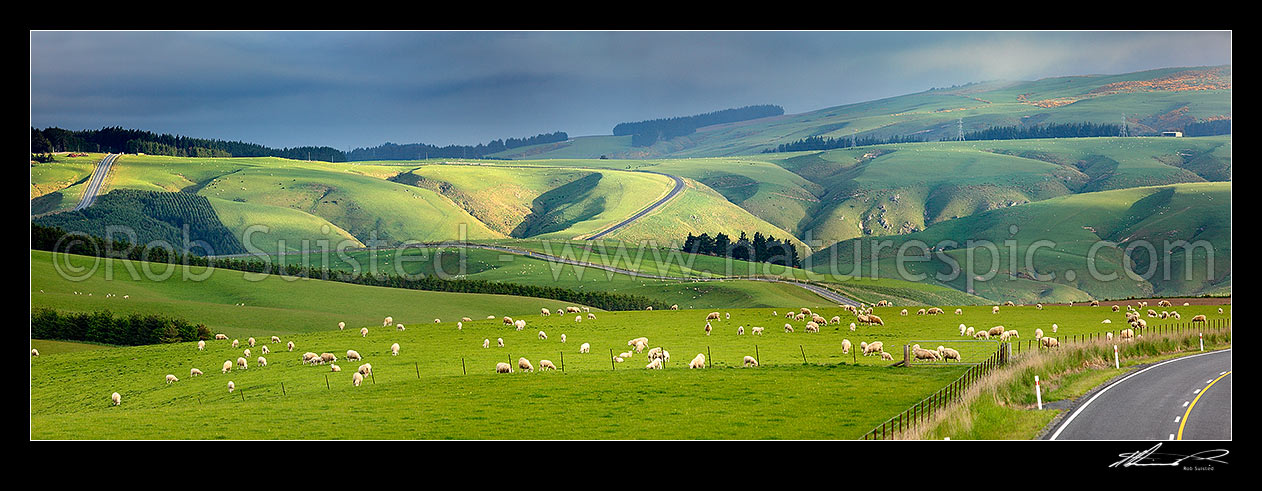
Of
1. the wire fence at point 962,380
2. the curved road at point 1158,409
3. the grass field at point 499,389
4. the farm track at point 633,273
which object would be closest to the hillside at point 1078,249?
the farm track at point 633,273

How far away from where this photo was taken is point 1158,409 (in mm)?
29891

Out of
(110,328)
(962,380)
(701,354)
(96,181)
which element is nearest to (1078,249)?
(701,354)

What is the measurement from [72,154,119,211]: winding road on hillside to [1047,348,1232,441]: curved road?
15235 cm

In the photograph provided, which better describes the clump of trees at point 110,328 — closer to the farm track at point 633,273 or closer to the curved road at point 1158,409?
the curved road at point 1158,409

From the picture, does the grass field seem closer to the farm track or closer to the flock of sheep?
the flock of sheep

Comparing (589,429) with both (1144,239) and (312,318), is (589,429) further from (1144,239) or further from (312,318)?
(1144,239)

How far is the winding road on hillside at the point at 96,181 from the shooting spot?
505 feet

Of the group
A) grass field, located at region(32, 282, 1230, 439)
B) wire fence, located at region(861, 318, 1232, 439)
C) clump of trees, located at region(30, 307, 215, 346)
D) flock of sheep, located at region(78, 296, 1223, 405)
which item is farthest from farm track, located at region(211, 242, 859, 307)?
clump of trees, located at region(30, 307, 215, 346)

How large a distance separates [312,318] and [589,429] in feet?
Answer: 160

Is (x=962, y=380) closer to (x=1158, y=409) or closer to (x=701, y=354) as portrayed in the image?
(x=1158, y=409)

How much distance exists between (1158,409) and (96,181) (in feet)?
573

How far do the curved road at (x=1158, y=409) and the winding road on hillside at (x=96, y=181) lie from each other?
152m
